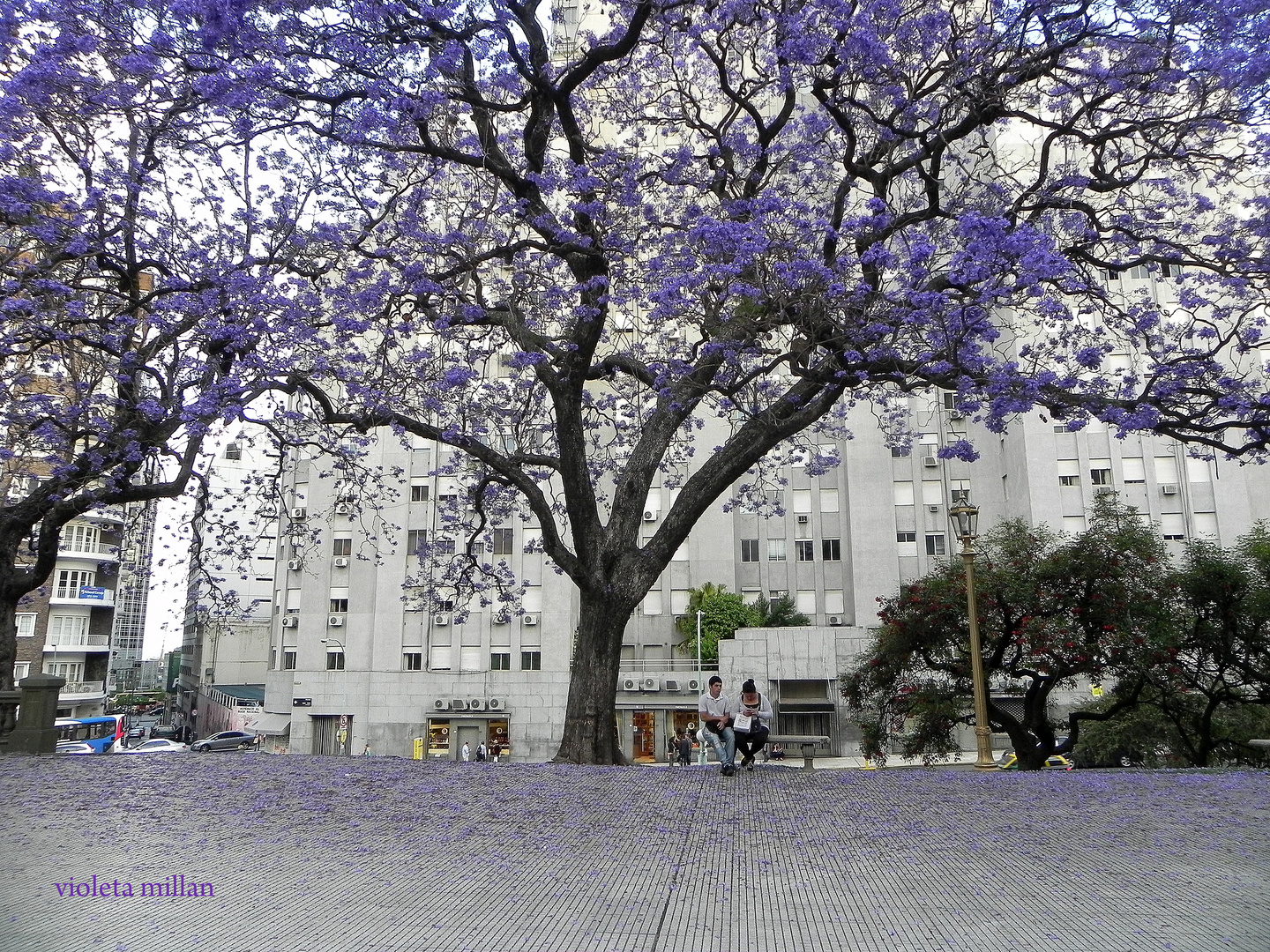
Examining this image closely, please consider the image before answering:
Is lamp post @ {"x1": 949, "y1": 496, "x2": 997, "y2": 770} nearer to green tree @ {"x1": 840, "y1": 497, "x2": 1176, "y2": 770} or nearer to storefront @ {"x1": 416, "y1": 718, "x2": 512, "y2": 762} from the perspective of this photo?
green tree @ {"x1": 840, "y1": 497, "x2": 1176, "y2": 770}

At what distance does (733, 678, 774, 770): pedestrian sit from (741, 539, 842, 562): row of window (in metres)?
30.2

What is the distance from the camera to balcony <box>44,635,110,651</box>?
47.2 metres

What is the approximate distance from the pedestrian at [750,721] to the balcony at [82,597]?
46871 mm

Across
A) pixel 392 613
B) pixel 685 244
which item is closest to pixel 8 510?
pixel 685 244

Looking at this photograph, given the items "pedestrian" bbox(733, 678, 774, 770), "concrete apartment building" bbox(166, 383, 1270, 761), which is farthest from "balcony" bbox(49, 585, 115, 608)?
"pedestrian" bbox(733, 678, 774, 770)

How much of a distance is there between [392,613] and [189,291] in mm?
28349

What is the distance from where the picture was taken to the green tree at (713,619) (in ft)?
121

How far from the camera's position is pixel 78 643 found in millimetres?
48094

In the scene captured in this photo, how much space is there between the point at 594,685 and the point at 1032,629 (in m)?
9.16

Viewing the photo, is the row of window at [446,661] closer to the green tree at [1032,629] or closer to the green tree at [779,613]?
the green tree at [779,613]

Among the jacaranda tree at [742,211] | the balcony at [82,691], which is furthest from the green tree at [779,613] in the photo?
the balcony at [82,691]

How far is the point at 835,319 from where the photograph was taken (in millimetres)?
10367

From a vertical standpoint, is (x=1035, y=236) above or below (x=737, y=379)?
above

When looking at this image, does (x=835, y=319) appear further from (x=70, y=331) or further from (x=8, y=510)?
(x=8, y=510)
